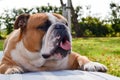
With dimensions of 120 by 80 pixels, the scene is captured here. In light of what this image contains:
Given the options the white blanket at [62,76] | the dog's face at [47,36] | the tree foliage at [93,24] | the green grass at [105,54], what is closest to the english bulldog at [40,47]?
the dog's face at [47,36]

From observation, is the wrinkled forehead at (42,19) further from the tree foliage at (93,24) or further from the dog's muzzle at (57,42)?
the tree foliage at (93,24)

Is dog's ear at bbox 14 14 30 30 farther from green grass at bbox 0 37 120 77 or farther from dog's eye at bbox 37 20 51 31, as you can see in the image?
green grass at bbox 0 37 120 77

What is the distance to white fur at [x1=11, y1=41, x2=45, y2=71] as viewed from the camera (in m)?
3.27

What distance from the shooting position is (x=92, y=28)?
825 inches

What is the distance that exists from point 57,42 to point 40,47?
0.16 metres

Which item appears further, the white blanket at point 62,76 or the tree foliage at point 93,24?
the tree foliage at point 93,24

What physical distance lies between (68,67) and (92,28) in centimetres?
1752

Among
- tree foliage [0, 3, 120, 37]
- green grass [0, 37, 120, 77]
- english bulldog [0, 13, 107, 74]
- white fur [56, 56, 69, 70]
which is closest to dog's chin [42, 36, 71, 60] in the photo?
english bulldog [0, 13, 107, 74]

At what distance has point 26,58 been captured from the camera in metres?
3.32

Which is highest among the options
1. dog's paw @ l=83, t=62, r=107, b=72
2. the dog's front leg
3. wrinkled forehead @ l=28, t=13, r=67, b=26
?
wrinkled forehead @ l=28, t=13, r=67, b=26

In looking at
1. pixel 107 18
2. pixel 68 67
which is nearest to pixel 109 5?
pixel 107 18

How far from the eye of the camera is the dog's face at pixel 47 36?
3139 mm

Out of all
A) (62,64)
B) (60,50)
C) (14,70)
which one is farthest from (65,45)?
(14,70)

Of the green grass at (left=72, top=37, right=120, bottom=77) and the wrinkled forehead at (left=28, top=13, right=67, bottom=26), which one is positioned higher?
the wrinkled forehead at (left=28, top=13, right=67, bottom=26)
